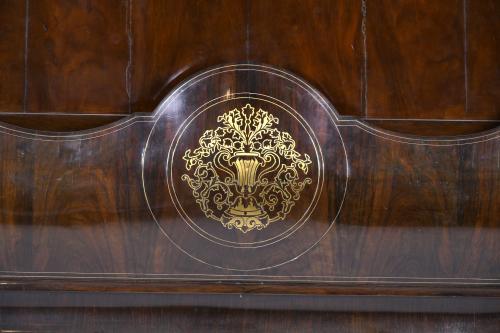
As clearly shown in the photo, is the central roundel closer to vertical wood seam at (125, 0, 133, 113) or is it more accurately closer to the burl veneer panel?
the burl veneer panel

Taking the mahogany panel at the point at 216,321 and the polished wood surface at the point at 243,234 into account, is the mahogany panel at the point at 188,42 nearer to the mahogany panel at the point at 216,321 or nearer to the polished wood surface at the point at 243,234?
the polished wood surface at the point at 243,234

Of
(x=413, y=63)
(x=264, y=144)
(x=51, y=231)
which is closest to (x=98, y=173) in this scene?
(x=51, y=231)

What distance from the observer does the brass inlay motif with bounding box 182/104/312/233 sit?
1.92 m

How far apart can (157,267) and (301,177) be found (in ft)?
1.84

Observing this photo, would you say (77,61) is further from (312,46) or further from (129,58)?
(312,46)

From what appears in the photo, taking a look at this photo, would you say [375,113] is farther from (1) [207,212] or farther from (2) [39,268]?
(2) [39,268]

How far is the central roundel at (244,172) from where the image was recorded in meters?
1.92

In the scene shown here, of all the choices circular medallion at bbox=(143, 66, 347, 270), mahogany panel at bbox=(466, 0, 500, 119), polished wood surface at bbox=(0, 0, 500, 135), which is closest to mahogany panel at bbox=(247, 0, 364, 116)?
polished wood surface at bbox=(0, 0, 500, 135)

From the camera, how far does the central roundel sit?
75.7 inches

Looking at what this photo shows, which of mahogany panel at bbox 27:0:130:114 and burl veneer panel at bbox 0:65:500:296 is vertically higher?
mahogany panel at bbox 27:0:130:114

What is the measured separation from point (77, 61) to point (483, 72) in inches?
55.0

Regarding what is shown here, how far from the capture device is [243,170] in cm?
192

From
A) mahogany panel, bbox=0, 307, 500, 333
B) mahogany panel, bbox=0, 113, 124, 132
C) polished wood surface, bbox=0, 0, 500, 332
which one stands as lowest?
mahogany panel, bbox=0, 307, 500, 333

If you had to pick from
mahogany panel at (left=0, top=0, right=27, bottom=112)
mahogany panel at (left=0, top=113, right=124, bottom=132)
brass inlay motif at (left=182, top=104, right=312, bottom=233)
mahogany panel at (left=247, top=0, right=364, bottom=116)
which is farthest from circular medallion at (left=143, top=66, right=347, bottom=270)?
mahogany panel at (left=0, top=0, right=27, bottom=112)
